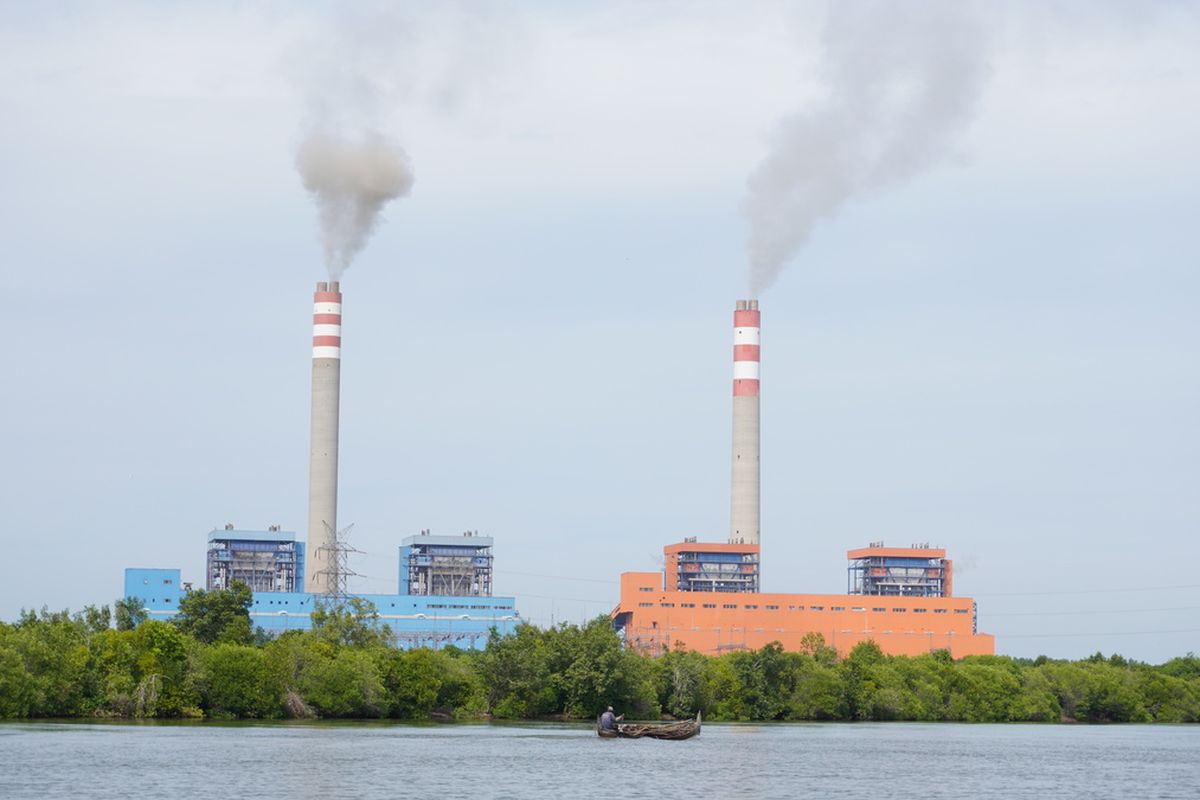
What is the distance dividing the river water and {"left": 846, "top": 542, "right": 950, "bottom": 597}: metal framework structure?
60085mm

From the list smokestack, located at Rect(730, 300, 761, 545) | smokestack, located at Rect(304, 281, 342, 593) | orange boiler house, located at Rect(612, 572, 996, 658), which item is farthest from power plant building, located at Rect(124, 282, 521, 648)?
smokestack, located at Rect(730, 300, 761, 545)

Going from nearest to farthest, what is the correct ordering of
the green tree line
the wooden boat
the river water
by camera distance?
the river water → the wooden boat → the green tree line

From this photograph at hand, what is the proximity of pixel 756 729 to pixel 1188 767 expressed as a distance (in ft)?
72.0

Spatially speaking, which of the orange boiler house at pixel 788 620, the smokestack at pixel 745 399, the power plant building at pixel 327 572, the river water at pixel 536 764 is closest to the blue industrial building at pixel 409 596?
the power plant building at pixel 327 572

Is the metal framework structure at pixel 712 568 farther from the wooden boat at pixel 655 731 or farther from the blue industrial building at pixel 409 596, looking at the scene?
the wooden boat at pixel 655 731

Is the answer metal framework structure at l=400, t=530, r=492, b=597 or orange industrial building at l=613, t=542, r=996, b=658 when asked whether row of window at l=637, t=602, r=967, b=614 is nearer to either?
orange industrial building at l=613, t=542, r=996, b=658

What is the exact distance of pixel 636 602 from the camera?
391ft

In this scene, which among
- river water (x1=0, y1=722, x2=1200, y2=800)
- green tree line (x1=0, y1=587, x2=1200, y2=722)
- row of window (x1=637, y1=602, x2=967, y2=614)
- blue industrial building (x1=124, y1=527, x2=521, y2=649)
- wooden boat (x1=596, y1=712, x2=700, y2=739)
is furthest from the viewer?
row of window (x1=637, y1=602, x2=967, y2=614)

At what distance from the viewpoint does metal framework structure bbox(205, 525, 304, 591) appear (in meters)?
121

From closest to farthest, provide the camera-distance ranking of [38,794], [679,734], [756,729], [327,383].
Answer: [38,794] < [679,734] < [756,729] < [327,383]

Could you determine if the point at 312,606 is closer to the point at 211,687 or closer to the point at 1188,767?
the point at 211,687

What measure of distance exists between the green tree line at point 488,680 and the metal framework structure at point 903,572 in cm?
3068

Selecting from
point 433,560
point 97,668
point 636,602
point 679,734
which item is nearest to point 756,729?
point 679,734

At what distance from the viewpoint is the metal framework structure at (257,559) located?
396ft
